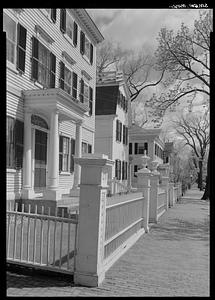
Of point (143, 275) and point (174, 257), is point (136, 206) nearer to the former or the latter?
point (174, 257)

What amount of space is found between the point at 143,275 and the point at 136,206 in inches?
135

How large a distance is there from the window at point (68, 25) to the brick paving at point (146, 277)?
10257mm

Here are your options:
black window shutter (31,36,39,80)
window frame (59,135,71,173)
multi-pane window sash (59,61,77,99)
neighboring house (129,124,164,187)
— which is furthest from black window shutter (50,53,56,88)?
neighboring house (129,124,164,187)

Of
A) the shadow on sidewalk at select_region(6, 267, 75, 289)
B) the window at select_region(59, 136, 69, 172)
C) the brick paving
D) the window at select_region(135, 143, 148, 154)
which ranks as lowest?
the brick paving

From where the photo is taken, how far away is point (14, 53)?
34.2ft

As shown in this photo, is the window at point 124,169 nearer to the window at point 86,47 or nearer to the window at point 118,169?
the window at point 118,169

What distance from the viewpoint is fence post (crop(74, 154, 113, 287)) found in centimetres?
460

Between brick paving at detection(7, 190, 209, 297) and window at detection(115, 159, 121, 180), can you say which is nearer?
brick paving at detection(7, 190, 209, 297)

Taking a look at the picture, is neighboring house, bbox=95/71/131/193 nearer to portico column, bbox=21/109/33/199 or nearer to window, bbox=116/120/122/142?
window, bbox=116/120/122/142

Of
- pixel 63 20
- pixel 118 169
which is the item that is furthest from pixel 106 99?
pixel 63 20

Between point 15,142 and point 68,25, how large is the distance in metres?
7.24

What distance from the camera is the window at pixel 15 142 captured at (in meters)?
10.3

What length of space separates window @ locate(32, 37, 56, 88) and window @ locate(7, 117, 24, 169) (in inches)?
85.2

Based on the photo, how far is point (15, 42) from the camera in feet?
34.4
